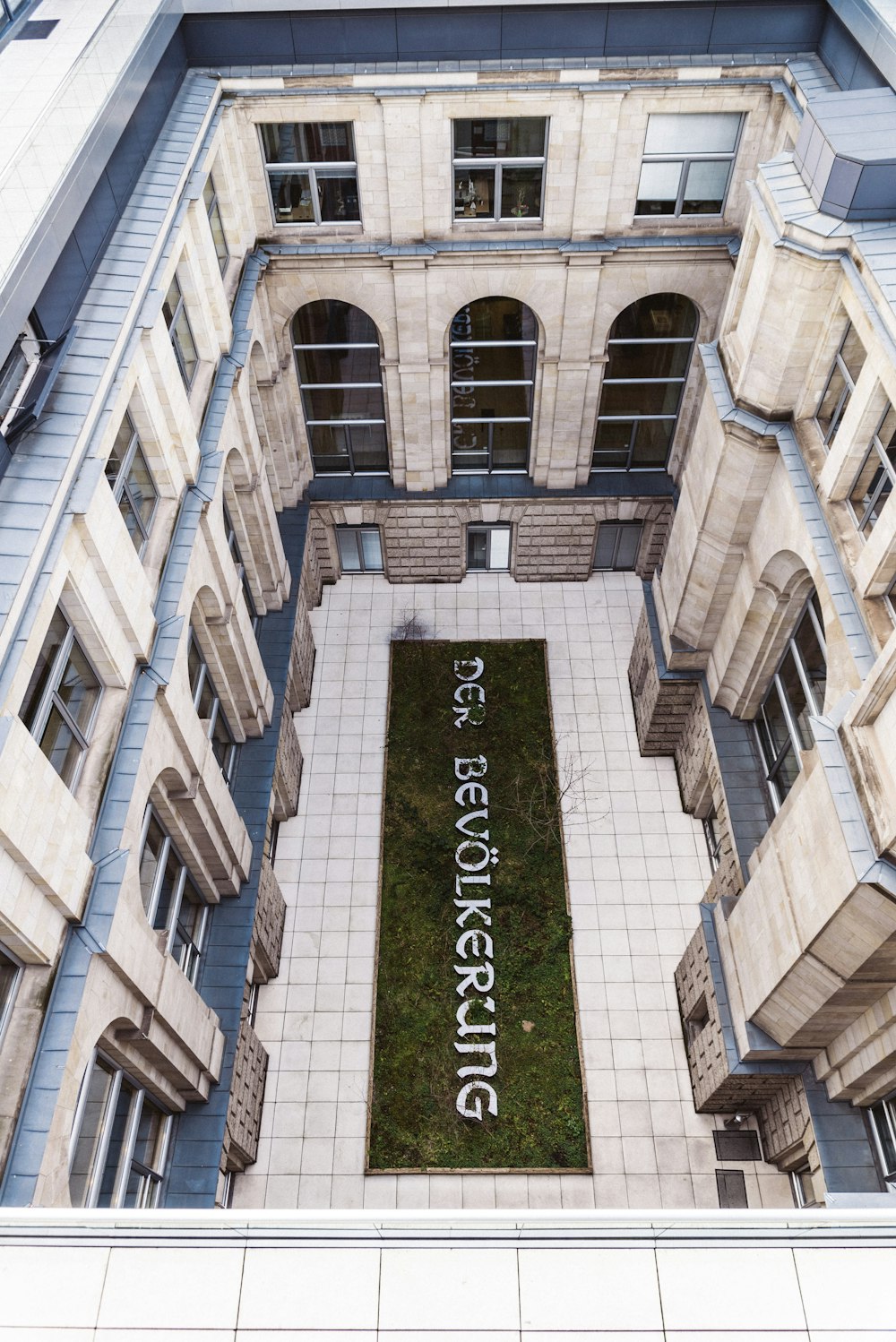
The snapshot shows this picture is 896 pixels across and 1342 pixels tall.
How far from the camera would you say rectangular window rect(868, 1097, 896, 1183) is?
21.4 meters

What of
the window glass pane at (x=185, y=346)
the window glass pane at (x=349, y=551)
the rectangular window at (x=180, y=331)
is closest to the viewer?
the rectangular window at (x=180, y=331)

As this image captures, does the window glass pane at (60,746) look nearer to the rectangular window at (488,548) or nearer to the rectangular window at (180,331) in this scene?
the rectangular window at (180,331)

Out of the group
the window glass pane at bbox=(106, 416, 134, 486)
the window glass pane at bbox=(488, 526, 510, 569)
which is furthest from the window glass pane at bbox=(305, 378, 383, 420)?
the window glass pane at bbox=(106, 416, 134, 486)

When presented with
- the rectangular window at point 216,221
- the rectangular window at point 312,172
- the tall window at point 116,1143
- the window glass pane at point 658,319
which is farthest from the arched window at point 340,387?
the tall window at point 116,1143

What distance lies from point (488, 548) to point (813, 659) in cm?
1579

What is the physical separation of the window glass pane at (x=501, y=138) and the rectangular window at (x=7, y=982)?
23.5 metres

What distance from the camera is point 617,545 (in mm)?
37281

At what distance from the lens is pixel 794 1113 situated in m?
23.8

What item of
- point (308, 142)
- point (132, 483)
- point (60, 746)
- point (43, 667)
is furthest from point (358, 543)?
point (43, 667)

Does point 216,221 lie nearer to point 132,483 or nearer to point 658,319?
point 132,483

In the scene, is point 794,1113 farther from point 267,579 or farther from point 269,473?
point 269,473

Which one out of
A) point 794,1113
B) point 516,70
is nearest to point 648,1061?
point 794,1113

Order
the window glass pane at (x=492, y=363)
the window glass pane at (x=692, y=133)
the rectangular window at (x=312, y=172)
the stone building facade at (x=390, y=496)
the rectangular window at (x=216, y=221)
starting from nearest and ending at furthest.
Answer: the stone building facade at (x=390, y=496) → the rectangular window at (x=216, y=221) → the window glass pane at (x=692, y=133) → the rectangular window at (x=312, y=172) → the window glass pane at (x=492, y=363)

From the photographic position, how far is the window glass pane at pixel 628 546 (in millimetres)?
36781
